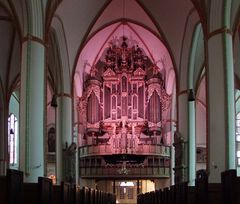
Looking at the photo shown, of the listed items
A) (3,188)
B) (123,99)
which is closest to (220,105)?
(3,188)

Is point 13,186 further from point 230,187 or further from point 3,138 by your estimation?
point 3,138

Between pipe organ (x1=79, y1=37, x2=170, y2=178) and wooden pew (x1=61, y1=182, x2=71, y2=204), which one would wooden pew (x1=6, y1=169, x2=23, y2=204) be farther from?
pipe organ (x1=79, y1=37, x2=170, y2=178)

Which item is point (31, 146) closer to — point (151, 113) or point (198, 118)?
point (151, 113)

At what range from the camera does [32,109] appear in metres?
18.7

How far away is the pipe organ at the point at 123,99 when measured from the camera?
34188 mm

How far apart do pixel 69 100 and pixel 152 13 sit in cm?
657

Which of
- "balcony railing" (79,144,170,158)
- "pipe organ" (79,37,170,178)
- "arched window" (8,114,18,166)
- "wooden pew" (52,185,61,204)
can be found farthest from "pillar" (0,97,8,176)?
"wooden pew" (52,185,61,204)

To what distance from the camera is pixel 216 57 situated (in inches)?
719

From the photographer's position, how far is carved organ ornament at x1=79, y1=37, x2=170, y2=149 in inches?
1346

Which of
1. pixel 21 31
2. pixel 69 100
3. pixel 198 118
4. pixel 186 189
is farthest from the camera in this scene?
pixel 198 118

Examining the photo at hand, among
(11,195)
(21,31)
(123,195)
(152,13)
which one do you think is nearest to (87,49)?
(152,13)

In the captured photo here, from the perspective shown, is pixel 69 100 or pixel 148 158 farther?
pixel 148 158

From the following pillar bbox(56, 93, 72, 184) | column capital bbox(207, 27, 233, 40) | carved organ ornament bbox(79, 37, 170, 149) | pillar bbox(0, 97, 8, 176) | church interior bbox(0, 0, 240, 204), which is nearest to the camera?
column capital bbox(207, 27, 233, 40)

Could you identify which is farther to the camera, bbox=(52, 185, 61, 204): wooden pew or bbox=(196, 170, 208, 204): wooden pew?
bbox=(52, 185, 61, 204): wooden pew
